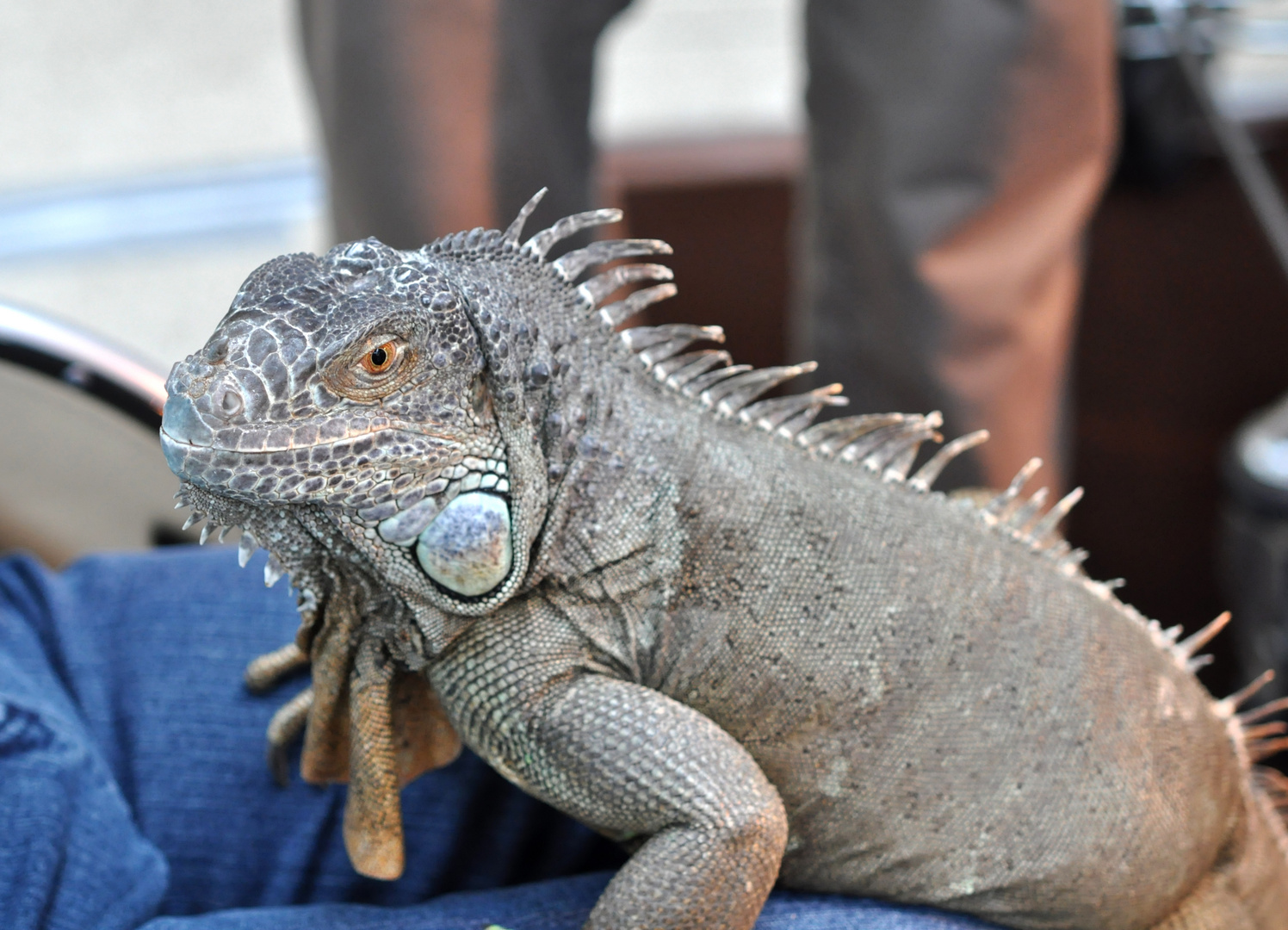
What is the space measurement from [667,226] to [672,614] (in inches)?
86.0

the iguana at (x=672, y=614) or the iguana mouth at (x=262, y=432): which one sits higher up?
the iguana mouth at (x=262, y=432)

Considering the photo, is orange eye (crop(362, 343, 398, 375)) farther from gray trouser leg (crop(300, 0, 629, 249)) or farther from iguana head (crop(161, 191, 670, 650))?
gray trouser leg (crop(300, 0, 629, 249))

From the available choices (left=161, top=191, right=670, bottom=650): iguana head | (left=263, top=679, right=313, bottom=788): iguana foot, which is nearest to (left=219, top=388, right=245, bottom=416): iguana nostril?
(left=161, top=191, right=670, bottom=650): iguana head

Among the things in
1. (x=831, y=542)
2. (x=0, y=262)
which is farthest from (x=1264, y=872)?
(x=0, y=262)

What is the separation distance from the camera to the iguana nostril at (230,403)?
0.84 meters

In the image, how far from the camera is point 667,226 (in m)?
3.08

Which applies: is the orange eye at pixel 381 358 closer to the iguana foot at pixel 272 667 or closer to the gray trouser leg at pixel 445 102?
the iguana foot at pixel 272 667

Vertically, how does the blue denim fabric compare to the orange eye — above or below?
below

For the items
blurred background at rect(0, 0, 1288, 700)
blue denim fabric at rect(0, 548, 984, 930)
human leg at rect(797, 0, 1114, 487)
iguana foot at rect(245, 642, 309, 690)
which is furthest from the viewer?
blurred background at rect(0, 0, 1288, 700)

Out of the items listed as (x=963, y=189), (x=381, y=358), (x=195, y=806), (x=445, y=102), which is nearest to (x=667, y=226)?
(x=963, y=189)

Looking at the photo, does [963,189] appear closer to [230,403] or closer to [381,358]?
[381,358]

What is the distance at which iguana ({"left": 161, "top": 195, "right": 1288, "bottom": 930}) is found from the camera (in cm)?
89

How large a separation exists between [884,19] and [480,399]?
1.26 m

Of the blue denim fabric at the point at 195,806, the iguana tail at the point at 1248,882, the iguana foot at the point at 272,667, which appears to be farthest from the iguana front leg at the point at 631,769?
the iguana tail at the point at 1248,882
